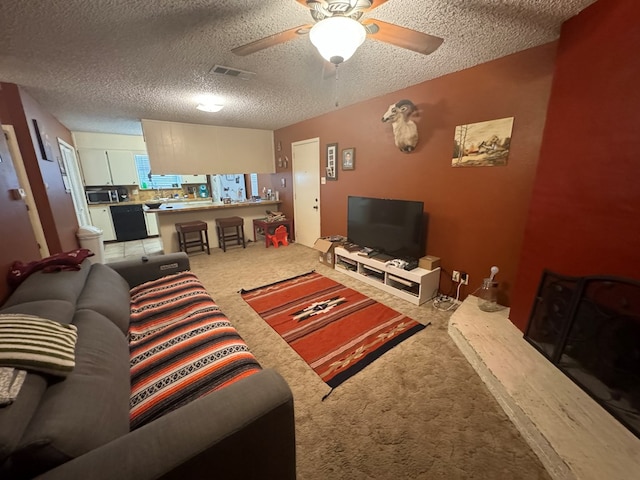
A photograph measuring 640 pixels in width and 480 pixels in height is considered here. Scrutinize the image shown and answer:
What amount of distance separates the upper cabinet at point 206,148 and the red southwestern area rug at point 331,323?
295 cm

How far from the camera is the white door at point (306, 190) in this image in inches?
180

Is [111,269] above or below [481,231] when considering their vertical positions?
below

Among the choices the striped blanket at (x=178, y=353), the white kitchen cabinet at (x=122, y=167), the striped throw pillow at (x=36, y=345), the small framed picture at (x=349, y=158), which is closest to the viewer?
the striped throw pillow at (x=36, y=345)

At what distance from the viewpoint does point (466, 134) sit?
2486 mm

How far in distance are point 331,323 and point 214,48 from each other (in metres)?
2.49

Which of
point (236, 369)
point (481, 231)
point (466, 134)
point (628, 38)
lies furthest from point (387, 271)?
point (628, 38)

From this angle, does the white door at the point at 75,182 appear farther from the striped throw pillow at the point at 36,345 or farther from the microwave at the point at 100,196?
the striped throw pillow at the point at 36,345

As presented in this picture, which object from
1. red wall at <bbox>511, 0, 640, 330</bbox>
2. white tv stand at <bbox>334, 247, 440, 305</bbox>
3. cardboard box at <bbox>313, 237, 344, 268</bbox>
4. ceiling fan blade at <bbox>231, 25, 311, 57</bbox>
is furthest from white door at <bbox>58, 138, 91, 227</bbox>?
red wall at <bbox>511, 0, 640, 330</bbox>

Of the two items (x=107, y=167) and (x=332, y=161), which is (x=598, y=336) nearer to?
(x=332, y=161)

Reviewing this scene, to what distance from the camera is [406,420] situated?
1.52m

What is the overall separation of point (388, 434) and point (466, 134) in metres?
2.58

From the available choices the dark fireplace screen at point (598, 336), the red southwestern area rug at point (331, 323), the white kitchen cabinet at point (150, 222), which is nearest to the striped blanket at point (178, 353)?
the red southwestern area rug at point (331, 323)

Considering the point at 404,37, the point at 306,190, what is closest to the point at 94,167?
the point at 306,190

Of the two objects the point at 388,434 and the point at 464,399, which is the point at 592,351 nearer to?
the point at 464,399
